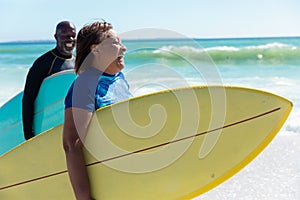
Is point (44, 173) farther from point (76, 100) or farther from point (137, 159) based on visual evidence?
point (76, 100)

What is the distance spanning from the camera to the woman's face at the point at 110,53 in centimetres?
186

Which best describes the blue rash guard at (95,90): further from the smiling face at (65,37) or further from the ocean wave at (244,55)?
the ocean wave at (244,55)

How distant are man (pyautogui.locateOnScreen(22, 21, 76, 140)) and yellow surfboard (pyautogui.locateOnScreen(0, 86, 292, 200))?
22.5 inches

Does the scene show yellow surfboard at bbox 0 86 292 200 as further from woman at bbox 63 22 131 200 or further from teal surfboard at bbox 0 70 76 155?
teal surfboard at bbox 0 70 76 155

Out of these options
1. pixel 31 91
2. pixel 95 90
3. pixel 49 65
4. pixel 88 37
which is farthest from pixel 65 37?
pixel 95 90

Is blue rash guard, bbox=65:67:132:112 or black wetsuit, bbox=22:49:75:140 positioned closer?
blue rash guard, bbox=65:67:132:112

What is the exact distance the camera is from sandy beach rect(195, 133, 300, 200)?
3637 millimetres

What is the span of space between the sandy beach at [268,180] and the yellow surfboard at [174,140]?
157 cm

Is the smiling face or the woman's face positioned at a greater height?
the woman's face

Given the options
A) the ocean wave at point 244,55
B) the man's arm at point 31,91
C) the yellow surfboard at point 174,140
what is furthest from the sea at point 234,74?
the man's arm at point 31,91

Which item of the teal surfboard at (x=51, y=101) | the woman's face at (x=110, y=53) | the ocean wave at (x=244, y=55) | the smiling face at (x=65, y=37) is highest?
the woman's face at (x=110, y=53)

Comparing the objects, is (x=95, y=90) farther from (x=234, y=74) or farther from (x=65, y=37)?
(x=234, y=74)

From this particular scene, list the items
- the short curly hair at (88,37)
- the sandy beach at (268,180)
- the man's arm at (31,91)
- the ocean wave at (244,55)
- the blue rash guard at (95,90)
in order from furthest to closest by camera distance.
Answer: the ocean wave at (244,55), the sandy beach at (268,180), the man's arm at (31,91), the short curly hair at (88,37), the blue rash guard at (95,90)

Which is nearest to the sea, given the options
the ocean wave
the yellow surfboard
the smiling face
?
the ocean wave
